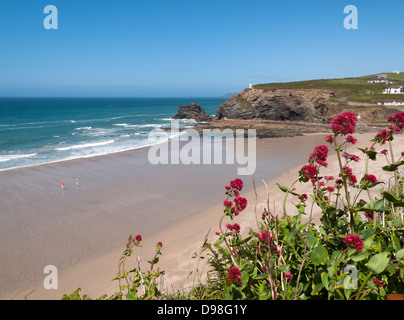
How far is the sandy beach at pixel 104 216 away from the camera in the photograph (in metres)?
7.22

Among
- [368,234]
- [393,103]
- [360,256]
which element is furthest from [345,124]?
[393,103]

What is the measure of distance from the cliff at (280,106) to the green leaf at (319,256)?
5003 centimetres

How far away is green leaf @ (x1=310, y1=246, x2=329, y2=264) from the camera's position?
1764mm

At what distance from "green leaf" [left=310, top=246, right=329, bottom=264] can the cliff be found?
5003 centimetres

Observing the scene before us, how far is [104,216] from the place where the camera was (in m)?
10.9

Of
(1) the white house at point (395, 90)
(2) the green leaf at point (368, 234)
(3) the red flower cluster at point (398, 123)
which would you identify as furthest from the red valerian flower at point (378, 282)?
(1) the white house at point (395, 90)

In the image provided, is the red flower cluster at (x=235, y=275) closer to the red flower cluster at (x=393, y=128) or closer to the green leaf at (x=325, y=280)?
the green leaf at (x=325, y=280)

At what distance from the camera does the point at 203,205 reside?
39.5 ft

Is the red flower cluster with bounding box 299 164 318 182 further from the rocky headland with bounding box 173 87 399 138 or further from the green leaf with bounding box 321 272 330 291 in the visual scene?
the rocky headland with bounding box 173 87 399 138

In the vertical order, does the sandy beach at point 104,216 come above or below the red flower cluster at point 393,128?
below

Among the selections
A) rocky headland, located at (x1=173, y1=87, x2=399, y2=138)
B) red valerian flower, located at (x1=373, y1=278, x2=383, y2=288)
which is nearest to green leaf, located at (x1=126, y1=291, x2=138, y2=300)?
red valerian flower, located at (x1=373, y1=278, x2=383, y2=288)

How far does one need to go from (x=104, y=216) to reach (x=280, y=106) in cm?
4461

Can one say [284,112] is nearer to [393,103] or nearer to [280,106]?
[280,106]
